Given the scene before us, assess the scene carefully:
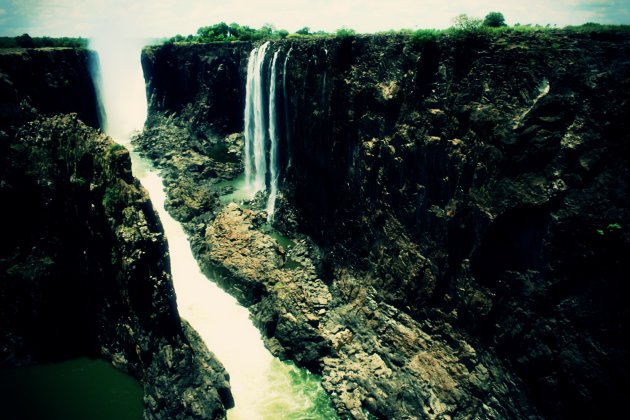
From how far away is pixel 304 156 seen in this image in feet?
111

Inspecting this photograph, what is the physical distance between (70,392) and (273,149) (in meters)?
25.2

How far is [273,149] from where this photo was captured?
123 feet

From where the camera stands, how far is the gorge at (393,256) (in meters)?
16.3

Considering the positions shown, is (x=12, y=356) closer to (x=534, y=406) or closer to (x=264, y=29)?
(x=534, y=406)

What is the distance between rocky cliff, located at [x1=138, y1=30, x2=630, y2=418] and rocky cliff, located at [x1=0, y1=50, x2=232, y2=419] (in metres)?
7.25

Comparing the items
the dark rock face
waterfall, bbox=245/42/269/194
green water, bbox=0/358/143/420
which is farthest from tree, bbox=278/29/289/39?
green water, bbox=0/358/143/420

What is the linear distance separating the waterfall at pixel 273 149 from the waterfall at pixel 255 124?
1.97m

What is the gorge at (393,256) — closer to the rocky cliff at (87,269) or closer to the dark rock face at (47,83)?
the rocky cliff at (87,269)

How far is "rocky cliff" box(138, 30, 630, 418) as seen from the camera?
52.5ft

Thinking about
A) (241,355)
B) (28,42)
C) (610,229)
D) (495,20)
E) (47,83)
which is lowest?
(241,355)

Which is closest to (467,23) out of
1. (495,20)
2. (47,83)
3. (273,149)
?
(495,20)

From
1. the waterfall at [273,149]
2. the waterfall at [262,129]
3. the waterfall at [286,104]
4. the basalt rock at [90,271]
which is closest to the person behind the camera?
the basalt rock at [90,271]

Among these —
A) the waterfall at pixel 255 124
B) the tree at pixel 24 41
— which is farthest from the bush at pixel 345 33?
the tree at pixel 24 41

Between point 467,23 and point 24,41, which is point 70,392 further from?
point 24,41
